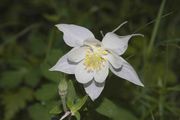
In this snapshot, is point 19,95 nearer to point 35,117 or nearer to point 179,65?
point 35,117

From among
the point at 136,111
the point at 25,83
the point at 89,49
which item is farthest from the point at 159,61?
the point at 89,49

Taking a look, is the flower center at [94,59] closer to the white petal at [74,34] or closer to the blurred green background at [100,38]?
the white petal at [74,34]

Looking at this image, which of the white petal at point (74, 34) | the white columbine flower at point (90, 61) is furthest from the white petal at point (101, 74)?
the white petal at point (74, 34)

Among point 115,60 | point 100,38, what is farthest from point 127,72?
point 100,38

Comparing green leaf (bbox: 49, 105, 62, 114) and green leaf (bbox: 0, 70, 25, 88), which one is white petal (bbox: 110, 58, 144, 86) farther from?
green leaf (bbox: 0, 70, 25, 88)

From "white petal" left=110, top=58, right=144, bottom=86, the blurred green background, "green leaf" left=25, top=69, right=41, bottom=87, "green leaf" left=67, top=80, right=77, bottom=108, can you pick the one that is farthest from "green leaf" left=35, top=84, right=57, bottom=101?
"white petal" left=110, top=58, right=144, bottom=86

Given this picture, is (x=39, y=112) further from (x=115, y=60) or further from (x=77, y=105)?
(x=115, y=60)
